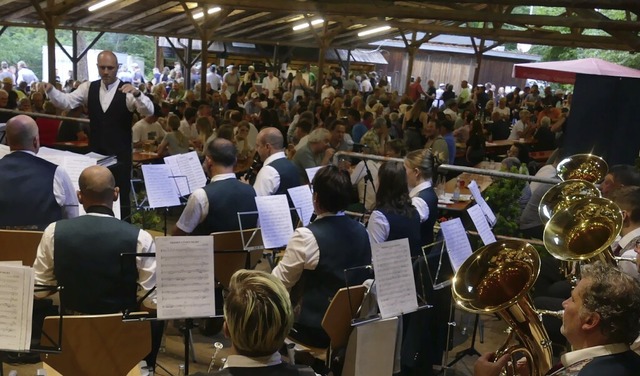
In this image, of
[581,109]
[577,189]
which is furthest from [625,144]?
[577,189]

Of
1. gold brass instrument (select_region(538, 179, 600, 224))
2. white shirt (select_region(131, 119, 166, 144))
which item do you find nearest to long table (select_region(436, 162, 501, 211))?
gold brass instrument (select_region(538, 179, 600, 224))

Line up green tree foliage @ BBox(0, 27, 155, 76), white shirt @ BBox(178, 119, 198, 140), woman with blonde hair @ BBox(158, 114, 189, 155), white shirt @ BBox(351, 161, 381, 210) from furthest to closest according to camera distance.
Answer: green tree foliage @ BBox(0, 27, 155, 76) → white shirt @ BBox(178, 119, 198, 140) → woman with blonde hair @ BBox(158, 114, 189, 155) → white shirt @ BBox(351, 161, 381, 210)

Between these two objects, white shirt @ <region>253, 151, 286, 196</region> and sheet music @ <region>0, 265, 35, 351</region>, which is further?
white shirt @ <region>253, 151, 286, 196</region>

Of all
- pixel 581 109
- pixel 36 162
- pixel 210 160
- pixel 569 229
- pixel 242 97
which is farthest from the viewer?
pixel 242 97

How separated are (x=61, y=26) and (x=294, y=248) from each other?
1217 cm

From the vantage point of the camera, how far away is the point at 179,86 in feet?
54.5

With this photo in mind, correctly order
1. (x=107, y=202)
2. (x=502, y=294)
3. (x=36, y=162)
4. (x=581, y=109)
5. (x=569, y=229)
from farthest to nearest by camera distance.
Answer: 1. (x=581, y=109)
2. (x=36, y=162)
3. (x=569, y=229)
4. (x=107, y=202)
5. (x=502, y=294)

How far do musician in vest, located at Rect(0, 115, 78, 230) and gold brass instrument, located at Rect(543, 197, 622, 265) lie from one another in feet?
9.46

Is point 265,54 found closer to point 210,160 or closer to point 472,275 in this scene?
point 210,160

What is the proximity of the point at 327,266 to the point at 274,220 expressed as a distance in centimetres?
67

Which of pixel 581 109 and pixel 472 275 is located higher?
pixel 581 109

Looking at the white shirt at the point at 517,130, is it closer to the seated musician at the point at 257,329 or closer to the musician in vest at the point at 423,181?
the musician in vest at the point at 423,181

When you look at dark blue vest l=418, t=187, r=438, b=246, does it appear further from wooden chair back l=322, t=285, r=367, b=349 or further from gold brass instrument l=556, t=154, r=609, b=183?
gold brass instrument l=556, t=154, r=609, b=183

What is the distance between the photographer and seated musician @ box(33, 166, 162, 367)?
10.3ft
